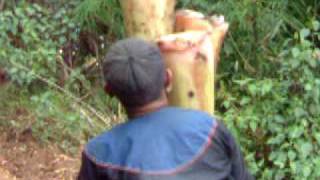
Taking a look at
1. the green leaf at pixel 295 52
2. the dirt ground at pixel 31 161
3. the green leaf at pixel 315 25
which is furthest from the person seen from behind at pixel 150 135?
the dirt ground at pixel 31 161

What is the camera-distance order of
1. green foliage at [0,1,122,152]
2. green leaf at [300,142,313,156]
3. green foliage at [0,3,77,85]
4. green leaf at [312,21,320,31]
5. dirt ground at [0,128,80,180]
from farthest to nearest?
1. green foliage at [0,3,77,85]
2. green foliage at [0,1,122,152]
3. dirt ground at [0,128,80,180]
4. green leaf at [312,21,320,31]
5. green leaf at [300,142,313,156]

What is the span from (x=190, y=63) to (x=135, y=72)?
11.1 inches

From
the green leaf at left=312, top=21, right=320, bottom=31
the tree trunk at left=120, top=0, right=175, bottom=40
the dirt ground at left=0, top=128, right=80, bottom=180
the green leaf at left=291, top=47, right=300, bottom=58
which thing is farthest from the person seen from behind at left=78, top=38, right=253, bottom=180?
the dirt ground at left=0, top=128, right=80, bottom=180

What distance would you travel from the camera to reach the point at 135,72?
2.51m

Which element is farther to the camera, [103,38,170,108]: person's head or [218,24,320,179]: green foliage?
[218,24,320,179]: green foliage

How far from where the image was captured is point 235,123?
203 inches

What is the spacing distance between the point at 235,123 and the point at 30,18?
2369 millimetres

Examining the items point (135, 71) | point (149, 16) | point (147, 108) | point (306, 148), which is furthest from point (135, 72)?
point (306, 148)

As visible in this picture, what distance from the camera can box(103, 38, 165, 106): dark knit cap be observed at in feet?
8.27

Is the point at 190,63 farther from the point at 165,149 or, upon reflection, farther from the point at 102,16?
the point at 102,16

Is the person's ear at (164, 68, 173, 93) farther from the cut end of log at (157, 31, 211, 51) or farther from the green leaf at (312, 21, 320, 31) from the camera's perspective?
the green leaf at (312, 21, 320, 31)

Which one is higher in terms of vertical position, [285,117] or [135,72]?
[135,72]

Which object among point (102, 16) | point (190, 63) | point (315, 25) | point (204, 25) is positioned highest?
point (204, 25)

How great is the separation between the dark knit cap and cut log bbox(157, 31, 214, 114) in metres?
0.11
